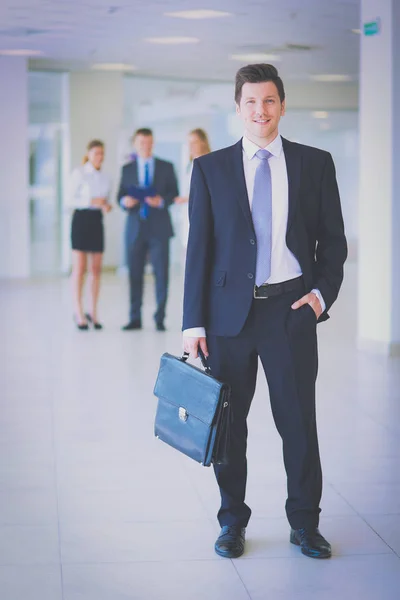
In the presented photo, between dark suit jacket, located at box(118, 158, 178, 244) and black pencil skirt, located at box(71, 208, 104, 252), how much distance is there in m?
0.29

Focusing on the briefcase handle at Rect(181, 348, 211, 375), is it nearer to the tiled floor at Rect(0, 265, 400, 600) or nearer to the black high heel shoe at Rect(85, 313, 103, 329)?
the tiled floor at Rect(0, 265, 400, 600)

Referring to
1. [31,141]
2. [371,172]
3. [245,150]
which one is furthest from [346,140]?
[245,150]

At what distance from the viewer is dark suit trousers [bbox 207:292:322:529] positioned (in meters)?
3.76

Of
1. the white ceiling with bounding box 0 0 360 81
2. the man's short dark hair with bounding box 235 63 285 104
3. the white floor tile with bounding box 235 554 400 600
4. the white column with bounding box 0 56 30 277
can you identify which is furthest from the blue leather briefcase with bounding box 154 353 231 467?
the white column with bounding box 0 56 30 277

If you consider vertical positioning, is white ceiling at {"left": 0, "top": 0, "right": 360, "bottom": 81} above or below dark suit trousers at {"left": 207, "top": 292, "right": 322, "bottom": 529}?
above

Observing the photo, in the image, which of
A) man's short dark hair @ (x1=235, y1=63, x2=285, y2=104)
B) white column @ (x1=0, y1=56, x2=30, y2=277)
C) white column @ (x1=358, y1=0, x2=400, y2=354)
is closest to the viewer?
man's short dark hair @ (x1=235, y1=63, x2=285, y2=104)

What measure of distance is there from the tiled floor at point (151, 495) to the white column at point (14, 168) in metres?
7.50

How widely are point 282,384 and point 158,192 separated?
6.45m

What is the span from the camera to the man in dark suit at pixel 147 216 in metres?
10.0

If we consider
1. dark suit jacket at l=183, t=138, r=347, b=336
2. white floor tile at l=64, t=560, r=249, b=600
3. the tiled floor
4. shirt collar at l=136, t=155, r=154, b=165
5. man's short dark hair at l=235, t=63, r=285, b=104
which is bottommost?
white floor tile at l=64, t=560, r=249, b=600

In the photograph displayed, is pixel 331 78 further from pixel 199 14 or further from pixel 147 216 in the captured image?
pixel 147 216

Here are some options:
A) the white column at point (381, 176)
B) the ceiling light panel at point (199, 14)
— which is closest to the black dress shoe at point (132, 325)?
the white column at point (381, 176)

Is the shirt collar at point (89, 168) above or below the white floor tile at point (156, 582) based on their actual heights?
above

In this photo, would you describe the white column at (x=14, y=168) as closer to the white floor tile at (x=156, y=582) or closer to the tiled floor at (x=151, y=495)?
the tiled floor at (x=151, y=495)
